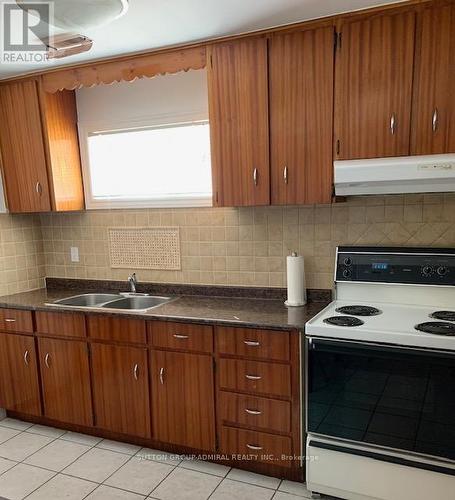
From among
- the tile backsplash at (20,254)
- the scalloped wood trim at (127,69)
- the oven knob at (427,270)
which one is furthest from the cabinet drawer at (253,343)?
the tile backsplash at (20,254)

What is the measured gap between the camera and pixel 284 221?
255cm

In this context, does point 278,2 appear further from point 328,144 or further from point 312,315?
point 312,315

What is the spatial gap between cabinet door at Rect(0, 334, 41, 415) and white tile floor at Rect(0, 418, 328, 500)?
0.25 metres

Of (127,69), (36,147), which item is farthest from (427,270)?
(36,147)

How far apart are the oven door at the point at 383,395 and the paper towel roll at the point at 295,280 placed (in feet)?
1.67

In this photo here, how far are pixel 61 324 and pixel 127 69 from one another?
1.65 m

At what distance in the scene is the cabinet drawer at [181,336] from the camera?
7.25 ft

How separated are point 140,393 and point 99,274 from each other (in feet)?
3.61

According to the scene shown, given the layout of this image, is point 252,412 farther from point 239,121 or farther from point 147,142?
point 147,142

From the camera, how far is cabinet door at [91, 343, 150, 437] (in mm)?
2420

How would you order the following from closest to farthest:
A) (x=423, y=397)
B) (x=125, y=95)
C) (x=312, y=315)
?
(x=423, y=397) → (x=312, y=315) → (x=125, y=95)

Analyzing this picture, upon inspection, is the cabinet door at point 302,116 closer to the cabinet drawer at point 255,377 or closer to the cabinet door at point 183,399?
the cabinet drawer at point 255,377

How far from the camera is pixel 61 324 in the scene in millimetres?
2604

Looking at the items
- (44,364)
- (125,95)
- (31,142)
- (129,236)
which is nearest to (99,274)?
(129,236)
